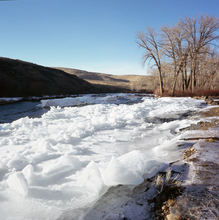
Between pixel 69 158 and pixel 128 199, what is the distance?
4.05 feet

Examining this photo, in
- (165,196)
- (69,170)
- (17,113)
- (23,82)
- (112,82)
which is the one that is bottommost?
(17,113)

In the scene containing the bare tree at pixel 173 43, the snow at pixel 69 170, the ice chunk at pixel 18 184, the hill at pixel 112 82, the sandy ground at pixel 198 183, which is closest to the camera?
the sandy ground at pixel 198 183

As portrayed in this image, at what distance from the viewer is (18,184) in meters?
1.87

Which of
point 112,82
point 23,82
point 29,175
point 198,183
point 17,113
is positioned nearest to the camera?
point 198,183

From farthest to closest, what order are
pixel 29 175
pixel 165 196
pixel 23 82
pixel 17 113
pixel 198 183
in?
pixel 23 82
pixel 17 113
pixel 29 175
pixel 198 183
pixel 165 196

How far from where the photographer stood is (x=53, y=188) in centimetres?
200

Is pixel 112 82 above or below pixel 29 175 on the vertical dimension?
above

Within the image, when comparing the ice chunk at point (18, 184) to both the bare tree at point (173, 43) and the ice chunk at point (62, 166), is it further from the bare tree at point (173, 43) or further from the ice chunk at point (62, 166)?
the bare tree at point (173, 43)

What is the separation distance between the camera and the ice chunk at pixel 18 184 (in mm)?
1817

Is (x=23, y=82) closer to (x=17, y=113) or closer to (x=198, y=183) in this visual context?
(x=17, y=113)

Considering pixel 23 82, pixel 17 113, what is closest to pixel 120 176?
pixel 17 113

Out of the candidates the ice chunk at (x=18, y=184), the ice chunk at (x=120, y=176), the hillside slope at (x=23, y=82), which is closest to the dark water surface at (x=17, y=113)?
the ice chunk at (x=18, y=184)

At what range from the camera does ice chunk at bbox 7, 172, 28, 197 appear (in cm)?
182

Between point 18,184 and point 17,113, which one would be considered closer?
point 18,184
